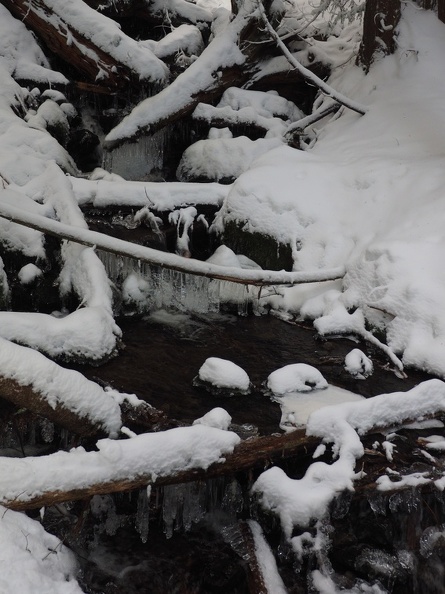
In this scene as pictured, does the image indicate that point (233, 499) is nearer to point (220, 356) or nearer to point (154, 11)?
point (220, 356)

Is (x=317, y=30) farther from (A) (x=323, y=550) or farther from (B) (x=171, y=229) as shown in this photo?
(A) (x=323, y=550)

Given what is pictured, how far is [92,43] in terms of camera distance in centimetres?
940

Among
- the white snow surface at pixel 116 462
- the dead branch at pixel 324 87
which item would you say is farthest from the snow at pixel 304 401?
the dead branch at pixel 324 87

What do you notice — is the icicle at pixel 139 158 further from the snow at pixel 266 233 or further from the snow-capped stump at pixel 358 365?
the snow-capped stump at pixel 358 365

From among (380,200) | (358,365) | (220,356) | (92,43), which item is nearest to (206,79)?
(92,43)

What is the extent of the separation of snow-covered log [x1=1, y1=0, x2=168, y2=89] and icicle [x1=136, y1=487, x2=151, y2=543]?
8057 mm

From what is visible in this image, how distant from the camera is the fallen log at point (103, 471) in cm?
263

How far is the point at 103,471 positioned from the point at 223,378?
6.73ft

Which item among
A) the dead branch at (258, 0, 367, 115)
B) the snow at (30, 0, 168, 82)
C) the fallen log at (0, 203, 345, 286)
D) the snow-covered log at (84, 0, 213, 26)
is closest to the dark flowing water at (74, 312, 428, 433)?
the fallen log at (0, 203, 345, 286)

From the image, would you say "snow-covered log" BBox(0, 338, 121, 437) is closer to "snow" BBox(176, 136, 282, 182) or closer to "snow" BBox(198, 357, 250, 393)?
"snow" BBox(198, 357, 250, 393)

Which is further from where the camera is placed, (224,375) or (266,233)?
(266,233)

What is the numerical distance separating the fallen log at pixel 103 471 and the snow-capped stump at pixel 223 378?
4.44 ft

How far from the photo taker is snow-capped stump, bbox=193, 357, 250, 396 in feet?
15.5

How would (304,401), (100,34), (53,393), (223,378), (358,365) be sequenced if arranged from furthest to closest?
Result: (100,34) < (358,365) < (223,378) < (304,401) < (53,393)
